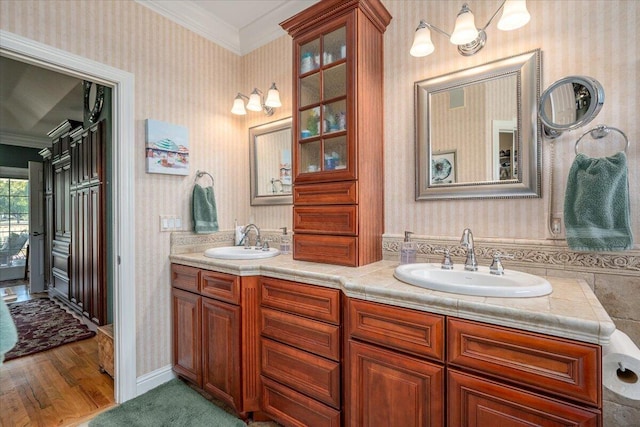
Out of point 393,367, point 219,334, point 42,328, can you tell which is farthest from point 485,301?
point 42,328

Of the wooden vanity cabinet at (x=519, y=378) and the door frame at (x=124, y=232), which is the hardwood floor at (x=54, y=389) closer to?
the door frame at (x=124, y=232)

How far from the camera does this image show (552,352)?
36.5 inches

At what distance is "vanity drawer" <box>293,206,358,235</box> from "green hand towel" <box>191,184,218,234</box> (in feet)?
2.75

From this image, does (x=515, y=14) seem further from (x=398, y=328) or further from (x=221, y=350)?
(x=221, y=350)

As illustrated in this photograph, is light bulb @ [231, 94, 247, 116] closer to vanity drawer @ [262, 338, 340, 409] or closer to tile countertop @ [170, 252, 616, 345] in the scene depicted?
tile countertop @ [170, 252, 616, 345]

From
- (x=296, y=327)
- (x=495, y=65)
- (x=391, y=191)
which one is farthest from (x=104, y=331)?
(x=495, y=65)

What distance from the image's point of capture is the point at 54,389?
2168mm

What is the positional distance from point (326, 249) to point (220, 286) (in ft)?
2.27

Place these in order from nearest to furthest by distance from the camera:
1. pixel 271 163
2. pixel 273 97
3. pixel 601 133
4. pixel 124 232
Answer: pixel 601 133 < pixel 124 232 < pixel 273 97 < pixel 271 163

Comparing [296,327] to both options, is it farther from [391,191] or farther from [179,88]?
[179,88]

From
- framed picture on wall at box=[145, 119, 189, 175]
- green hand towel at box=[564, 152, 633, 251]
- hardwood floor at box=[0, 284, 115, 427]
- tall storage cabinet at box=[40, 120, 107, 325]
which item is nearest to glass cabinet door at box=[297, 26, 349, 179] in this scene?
framed picture on wall at box=[145, 119, 189, 175]

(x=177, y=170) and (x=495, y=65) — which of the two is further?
(x=177, y=170)

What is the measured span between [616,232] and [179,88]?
276 centimetres

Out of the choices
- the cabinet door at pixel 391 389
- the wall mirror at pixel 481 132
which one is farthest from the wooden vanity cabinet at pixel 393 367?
the wall mirror at pixel 481 132
